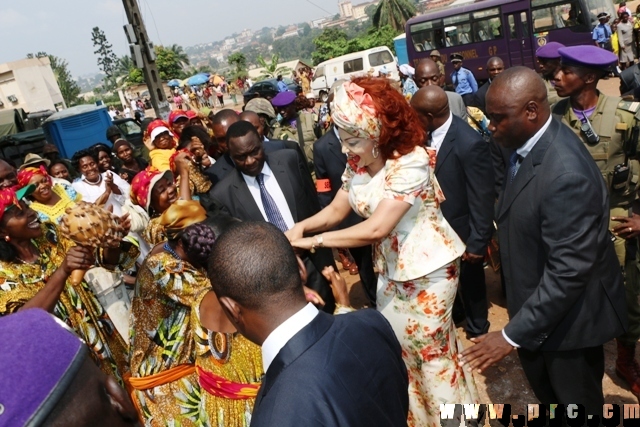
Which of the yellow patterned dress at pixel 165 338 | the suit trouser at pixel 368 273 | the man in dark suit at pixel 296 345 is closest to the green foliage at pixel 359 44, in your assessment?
the suit trouser at pixel 368 273

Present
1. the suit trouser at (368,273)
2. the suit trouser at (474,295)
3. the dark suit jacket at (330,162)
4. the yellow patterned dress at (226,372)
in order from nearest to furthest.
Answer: the yellow patterned dress at (226,372) < the suit trouser at (474,295) < the dark suit jacket at (330,162) < the suit trouser at (368,273)

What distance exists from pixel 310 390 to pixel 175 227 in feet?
4.64

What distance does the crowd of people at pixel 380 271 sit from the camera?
5.11ft

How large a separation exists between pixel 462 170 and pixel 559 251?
1603 mm

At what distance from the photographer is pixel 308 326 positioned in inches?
59.4

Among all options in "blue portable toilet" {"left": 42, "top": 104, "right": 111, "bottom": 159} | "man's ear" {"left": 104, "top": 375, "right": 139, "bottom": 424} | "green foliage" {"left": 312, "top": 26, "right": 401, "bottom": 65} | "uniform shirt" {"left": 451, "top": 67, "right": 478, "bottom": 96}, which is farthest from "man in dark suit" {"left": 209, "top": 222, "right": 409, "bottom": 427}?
"green foliage" {"left": 312, "top": 26, "right": 401, "bottom": 65}

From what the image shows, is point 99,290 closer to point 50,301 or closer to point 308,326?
point 50,301

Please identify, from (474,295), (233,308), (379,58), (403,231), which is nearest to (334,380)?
(233,308)

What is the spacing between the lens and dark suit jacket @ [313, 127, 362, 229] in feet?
14.0

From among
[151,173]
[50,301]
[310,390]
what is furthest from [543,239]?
[151,173]

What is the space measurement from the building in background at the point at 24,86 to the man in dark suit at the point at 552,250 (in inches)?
1737

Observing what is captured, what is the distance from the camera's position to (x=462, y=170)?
3.67 meters

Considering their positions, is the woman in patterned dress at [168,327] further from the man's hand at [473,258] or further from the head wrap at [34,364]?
the man's hand at [473,258]

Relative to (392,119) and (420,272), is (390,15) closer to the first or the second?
(392,119)
